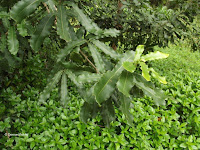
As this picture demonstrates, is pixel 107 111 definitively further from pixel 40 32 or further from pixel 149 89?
pixel 40 32

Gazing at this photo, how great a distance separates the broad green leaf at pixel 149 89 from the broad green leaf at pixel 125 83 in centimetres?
6

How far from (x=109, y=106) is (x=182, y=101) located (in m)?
1.40

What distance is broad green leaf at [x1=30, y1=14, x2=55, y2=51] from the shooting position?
3.40ft

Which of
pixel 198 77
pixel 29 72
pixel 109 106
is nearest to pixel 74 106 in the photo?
pixel 29 72

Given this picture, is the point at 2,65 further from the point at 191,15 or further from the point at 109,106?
the point at 191,15

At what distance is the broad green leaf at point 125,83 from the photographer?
0.75m

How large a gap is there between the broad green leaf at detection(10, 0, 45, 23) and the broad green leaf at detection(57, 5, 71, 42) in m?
0.15

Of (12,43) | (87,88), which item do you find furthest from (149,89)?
(12,43)

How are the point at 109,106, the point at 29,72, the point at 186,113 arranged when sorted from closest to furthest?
1. the point at 109,106
2. the point at 186,113
3. the point at 29,72

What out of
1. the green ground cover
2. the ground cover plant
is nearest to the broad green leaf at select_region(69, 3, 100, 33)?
the ground cover plant

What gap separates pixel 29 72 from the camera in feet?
7.34

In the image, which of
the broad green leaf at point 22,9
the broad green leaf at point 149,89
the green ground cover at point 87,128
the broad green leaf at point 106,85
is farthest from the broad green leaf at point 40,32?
the green ground cover at point 87,128

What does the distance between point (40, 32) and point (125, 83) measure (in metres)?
0.60

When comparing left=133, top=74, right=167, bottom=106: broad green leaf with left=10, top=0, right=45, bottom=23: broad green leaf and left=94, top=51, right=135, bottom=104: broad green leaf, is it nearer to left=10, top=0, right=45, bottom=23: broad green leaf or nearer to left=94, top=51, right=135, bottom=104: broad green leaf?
left=94, top=51, right=135, bottom=104: broad green leaf
